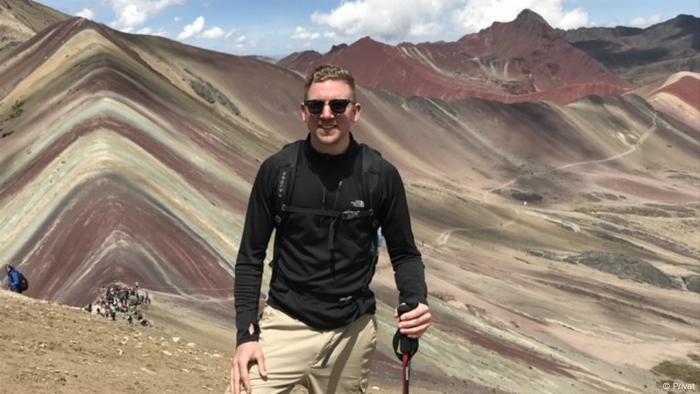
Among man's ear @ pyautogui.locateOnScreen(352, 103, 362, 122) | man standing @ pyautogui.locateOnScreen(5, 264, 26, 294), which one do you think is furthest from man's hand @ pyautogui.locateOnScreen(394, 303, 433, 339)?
man standing @ pyautogui.locateOnScreen(5, 264, 26, 294)

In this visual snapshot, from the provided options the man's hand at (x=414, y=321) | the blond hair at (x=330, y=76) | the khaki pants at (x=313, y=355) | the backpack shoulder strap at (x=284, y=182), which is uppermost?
the blond hair at (x=330, y=76)

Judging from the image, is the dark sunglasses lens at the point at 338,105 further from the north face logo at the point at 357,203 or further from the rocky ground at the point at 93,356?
the rocky ground at the point at 93,356

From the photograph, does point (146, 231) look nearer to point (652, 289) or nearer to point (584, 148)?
point (652, 289)

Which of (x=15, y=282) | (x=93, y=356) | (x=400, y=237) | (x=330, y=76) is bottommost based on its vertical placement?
(x=15, y=282)

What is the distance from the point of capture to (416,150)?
301ft

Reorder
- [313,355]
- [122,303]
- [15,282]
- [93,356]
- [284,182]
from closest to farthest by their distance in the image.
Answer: [284,182] < [313,355] < [93,356] < [122,303] < [15,282]

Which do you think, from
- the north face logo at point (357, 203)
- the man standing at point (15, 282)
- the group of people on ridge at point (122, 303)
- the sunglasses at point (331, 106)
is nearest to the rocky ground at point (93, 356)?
the group of people on ridge at point (122, 303)

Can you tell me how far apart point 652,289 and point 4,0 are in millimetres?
81992

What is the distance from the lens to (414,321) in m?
4.54

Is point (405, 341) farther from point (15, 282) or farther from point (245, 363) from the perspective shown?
point (15, 282)

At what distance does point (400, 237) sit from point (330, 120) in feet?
3.01

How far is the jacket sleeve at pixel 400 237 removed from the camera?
4.57 m

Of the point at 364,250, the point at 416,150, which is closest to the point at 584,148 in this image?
the point at 416,150

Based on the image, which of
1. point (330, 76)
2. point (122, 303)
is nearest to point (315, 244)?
point (330, 76)
